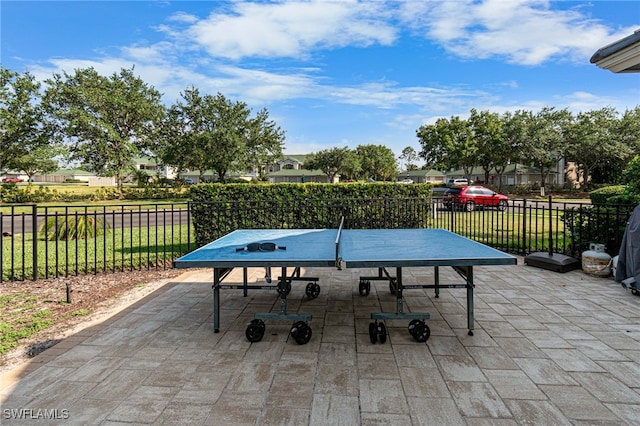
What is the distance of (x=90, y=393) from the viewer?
2.41 meters

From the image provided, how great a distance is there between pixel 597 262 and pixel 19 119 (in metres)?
36.2

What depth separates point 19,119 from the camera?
27000 mm

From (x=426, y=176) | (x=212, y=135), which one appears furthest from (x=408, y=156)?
(x=212, y=135)

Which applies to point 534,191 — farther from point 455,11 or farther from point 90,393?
point 90,393

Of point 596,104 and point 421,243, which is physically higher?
point 596,104

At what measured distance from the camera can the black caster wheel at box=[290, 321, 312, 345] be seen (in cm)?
316

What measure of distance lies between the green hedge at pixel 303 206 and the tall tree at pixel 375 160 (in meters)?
51.1

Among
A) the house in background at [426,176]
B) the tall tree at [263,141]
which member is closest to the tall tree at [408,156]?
the house in background at [426,176]

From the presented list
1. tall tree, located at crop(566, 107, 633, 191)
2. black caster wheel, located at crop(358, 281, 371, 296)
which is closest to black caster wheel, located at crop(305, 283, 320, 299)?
black caster wheel, located at crop(358, 281, 371, 296)

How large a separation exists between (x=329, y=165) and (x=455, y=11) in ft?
154

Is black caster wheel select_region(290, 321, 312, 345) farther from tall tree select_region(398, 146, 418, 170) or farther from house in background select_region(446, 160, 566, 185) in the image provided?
tall tree select_region(398, 146, 418, 170)

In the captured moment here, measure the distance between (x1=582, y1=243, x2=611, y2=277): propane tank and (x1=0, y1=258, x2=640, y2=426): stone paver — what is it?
1.17 metres

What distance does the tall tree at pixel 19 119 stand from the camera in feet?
86.4

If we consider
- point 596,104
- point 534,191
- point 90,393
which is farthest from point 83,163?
point 596,104
